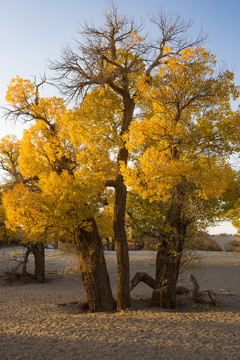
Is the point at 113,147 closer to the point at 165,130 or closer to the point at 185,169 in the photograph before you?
the point at 165,130

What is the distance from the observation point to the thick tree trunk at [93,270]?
1029 cm

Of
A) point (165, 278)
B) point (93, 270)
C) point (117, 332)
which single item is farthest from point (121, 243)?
point (117, 332)

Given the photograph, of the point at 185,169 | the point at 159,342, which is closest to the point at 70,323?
the point at 159,342

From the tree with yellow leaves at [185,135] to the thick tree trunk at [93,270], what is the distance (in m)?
2.60

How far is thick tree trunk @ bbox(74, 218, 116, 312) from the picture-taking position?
10.3 metres

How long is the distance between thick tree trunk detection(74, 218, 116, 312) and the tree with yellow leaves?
102 inches

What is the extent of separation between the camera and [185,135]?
8297 millimetres

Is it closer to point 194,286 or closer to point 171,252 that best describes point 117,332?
point 171,252

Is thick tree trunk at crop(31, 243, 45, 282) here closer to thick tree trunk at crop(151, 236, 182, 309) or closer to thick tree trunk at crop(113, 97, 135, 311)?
thick tree trunk at crop(113, 97, 135, 311)

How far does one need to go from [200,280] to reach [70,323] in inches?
423

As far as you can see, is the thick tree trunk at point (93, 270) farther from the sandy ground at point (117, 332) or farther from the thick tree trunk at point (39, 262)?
the thick tree trunk at point (39, 262)

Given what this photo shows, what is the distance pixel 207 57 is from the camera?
794cm

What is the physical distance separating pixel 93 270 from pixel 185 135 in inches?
204

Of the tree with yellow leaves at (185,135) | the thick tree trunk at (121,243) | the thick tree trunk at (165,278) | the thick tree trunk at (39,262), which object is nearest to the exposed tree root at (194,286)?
the thick tree trunk at (165,278)
